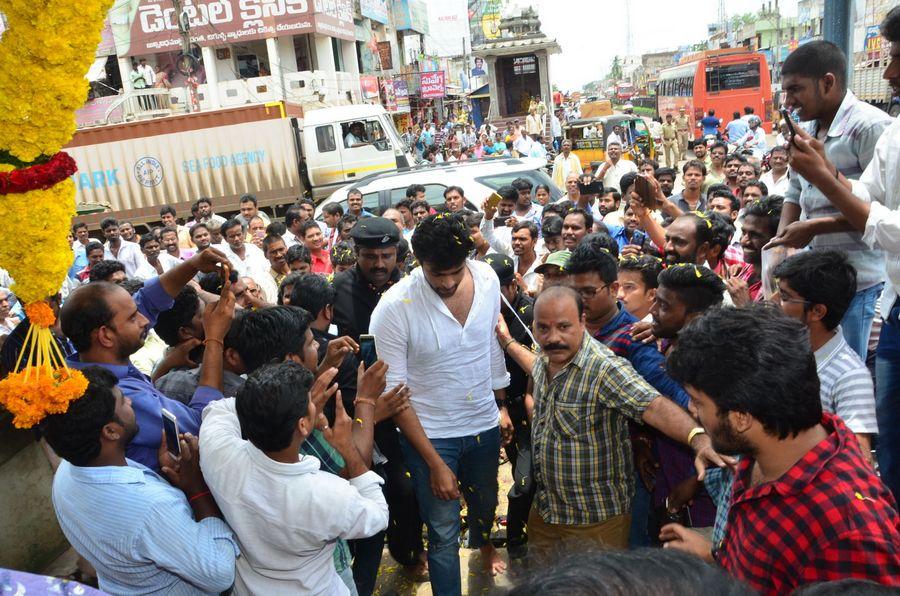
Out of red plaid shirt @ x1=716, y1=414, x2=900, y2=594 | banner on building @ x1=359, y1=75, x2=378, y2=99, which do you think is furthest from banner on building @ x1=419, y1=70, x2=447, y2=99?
red plaid shirt @ x1=716, y1=414, x2=900, y2=594

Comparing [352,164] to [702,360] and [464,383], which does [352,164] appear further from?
[702,360]

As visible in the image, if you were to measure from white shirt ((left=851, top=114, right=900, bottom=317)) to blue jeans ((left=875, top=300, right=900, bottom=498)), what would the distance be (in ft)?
0.25

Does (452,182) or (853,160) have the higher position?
(853,160)

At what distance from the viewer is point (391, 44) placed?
147 ft

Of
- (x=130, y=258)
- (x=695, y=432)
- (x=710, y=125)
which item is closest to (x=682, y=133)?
(x=710, y=125)

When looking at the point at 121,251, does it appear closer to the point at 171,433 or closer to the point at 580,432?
the point at 171,433

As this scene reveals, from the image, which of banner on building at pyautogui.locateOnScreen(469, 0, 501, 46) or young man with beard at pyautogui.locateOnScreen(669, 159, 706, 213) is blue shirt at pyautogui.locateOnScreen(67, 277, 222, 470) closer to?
young man with beard at pyautogui.locateOnScreen(669, 159, 706, 213)

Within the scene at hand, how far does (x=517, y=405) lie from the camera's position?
4.25 m

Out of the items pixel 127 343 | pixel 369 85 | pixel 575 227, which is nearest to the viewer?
pixel 127 343

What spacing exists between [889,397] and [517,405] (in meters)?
2.01

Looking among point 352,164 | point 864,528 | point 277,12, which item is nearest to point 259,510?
point 864,528

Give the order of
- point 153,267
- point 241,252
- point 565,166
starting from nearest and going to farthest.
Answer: point 241,252
point 153,267
point 565,166

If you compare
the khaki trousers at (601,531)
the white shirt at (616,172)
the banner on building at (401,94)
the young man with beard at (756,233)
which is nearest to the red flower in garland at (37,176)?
the khaki trousers at (601,531)

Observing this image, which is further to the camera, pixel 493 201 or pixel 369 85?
pixel 369 85
